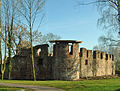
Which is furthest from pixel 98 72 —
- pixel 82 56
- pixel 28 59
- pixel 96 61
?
pixel 28 59

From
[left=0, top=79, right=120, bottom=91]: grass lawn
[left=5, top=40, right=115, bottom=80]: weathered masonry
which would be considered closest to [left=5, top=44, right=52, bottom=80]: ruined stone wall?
[left=5, top=40, right=115, bottom=80]: weathered masonry

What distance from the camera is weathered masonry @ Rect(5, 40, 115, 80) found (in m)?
22.2

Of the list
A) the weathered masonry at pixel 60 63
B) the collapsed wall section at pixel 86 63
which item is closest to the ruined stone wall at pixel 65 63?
the weathered masonry at pixel 60 63

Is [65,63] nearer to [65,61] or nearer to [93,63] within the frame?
[65,61]

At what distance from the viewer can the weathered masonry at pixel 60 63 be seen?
22.2 metres

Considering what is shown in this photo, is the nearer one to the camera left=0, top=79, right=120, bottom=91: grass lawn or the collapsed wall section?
→ left=0, top=79, right=120, bottom=91: grass lawn

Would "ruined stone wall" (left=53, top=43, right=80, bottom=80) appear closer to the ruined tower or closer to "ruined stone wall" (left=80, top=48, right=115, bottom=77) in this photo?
the ruined tower

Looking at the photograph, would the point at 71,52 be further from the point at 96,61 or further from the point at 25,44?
the point at 25,44

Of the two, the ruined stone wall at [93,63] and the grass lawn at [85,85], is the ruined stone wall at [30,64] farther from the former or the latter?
the grass lawn at [85,85]

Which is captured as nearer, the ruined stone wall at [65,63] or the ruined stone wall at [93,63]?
the ruined stone wall at [65,63]

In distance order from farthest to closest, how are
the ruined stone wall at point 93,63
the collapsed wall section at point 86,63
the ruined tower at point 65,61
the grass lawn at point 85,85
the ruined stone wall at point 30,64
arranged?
1. the ruined stone wall at point 93,63
2. the collapsed wall section at point 86,63
3. the ruined stone wall at point 30,64
4. the ruined tower at point 65,61
5. the grass lawn at point 85,85

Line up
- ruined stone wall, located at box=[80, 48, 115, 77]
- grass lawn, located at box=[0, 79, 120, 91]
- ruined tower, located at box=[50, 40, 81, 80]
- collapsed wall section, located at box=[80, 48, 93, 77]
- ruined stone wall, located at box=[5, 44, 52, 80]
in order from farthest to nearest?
ruined stone wall, located at box=[80, 48, 115, 77] → collapsed wall section, located at box=[80, 48, 93, 77] → ruined stone wall, located at box=[5, 44, 52, 80] → ruined tower, located at box=[50, 40, 81, 80] → grass lawn, located at box=[0, 79, 120, 91]

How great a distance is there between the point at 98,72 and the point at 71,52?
9504mm

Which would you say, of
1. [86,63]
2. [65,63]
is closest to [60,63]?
[65,63]
